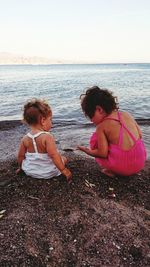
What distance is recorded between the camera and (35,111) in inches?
185

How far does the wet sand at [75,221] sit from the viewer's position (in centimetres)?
319

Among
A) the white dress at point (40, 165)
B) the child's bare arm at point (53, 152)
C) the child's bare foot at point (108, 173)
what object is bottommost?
the child's bare foot at point (108, 173)

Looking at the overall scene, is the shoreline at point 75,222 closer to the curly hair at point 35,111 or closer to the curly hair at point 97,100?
the curly hair at point 35,111

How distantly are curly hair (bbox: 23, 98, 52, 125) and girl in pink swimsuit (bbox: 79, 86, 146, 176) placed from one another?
2.03ft

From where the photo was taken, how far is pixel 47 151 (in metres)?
4.67

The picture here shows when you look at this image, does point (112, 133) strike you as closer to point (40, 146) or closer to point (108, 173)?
point (108, 173)

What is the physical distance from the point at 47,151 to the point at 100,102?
1.13 metres

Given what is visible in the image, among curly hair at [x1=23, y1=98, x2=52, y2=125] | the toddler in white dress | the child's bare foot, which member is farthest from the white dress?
the child's bare foot

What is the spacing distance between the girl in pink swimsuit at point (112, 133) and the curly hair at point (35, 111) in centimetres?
62

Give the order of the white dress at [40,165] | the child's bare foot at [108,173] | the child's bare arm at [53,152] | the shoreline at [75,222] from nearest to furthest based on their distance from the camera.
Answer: the shoreline at [75,222] < the child's bare arm at [53,152] < the white dress at [40,165] < the child's bare foot at [108,173]

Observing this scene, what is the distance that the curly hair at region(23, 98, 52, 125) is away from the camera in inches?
185

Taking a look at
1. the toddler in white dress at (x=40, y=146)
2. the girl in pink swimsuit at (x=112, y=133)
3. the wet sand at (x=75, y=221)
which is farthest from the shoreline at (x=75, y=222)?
the girl in pink swimsuit at (x=112, y=133)

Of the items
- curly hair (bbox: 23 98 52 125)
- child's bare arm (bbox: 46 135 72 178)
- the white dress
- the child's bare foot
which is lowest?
the child's bare foot

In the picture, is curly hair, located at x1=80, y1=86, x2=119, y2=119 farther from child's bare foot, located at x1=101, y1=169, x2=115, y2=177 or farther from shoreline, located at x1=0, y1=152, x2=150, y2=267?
shoreline, located at x1=0, y1=152, x2=150, y2=267
